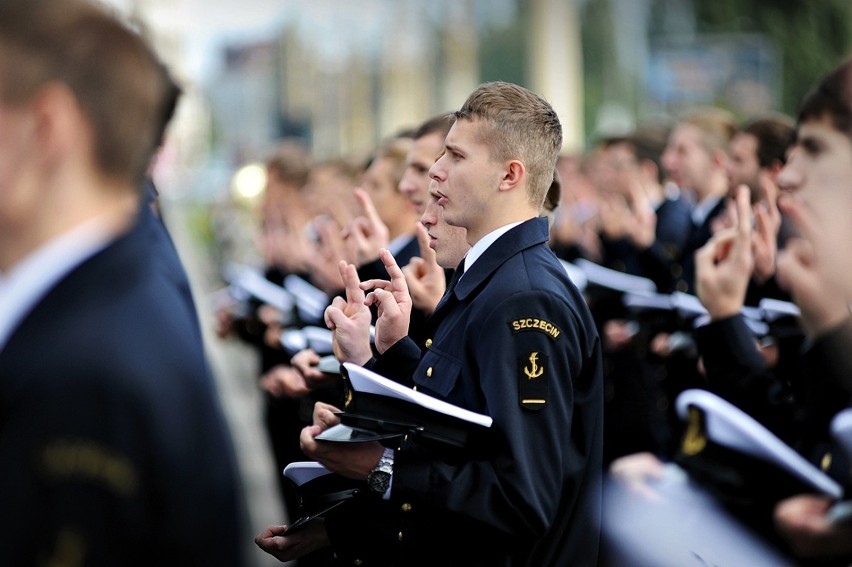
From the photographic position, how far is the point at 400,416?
10.9 ft

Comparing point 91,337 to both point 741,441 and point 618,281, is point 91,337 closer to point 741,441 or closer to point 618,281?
point 741,441

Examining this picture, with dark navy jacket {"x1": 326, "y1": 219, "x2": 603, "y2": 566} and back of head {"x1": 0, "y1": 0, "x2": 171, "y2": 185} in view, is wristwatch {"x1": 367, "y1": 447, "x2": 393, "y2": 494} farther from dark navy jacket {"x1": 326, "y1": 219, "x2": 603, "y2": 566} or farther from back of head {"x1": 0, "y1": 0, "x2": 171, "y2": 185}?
back of head {"x1": 0, "y1": 0, "x2": 171, "y2": 185}

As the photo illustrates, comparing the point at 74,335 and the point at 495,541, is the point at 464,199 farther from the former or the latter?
the point at 74,335

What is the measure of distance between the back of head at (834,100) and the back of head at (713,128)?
455cm

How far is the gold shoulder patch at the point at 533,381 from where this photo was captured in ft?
10.9

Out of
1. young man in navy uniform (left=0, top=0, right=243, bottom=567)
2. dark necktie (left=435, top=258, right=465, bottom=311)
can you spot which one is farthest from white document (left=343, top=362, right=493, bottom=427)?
young man in navy uniform (left=0, top=0, right=243, bottom=567)

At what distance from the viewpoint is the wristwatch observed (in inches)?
134

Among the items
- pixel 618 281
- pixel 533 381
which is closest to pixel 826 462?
pixel 533 381

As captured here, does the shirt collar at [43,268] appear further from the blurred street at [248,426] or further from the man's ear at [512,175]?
the man's ear at [512,175]

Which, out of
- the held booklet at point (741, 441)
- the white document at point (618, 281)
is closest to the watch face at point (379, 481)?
the held booklet at point (741, 441)

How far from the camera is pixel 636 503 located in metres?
3.26

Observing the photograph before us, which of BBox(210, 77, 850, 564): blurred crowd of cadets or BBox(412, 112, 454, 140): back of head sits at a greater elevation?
BBox(412, 112, 454, 140): back of head

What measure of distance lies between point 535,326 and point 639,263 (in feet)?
18.0

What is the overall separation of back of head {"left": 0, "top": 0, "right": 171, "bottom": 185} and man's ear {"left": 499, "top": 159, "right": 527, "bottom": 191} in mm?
1539
